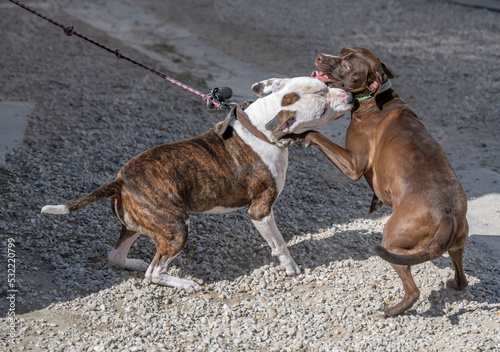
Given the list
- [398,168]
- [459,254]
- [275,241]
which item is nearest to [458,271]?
[459,254]

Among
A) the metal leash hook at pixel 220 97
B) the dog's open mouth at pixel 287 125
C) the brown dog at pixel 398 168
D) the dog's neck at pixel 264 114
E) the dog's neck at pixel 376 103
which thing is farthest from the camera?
the metal leash hook at pixel 220 97

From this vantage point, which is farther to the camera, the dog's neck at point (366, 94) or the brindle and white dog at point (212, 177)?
the dog's neck at point (366, 94)

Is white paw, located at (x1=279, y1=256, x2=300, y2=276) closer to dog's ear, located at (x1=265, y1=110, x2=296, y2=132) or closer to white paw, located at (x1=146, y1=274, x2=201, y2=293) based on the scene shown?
white paw, located at (x1=146, y1=274, x2=201, y2=293)

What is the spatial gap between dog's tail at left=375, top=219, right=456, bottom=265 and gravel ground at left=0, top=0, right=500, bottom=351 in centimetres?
67

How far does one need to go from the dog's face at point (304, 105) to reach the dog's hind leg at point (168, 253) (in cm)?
105

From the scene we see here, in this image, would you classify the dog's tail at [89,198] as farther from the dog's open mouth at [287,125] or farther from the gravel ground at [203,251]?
the dog's open mouth at [287,125]

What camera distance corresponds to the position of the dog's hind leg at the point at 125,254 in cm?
462

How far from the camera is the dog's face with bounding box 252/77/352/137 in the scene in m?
4.35

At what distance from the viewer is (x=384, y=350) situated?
3.93 metres

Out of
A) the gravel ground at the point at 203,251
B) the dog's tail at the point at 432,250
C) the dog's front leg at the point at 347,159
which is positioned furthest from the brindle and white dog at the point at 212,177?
the dog's tail at the point at 432,250

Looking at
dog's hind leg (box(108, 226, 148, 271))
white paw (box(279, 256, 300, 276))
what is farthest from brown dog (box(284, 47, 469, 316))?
dog's hind leg (box(108, 226, 148, 271))

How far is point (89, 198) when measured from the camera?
164 inches

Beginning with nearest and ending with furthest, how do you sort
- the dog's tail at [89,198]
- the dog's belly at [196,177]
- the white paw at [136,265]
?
1. the dog's tail at [89,198]
2. the dog's belly at [196,177]
3. the white paw at [136,265]

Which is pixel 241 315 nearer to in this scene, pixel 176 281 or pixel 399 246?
pixel 176 281
